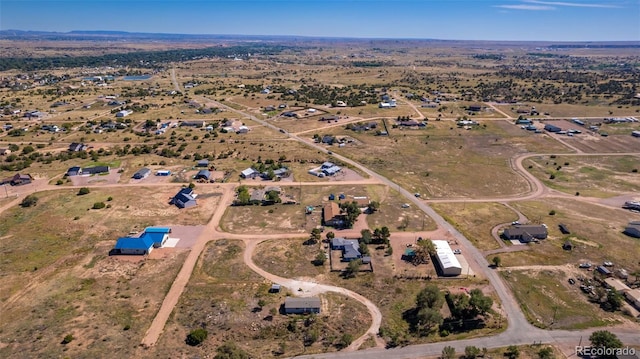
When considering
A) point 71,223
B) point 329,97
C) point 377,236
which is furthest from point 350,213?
point 329,97

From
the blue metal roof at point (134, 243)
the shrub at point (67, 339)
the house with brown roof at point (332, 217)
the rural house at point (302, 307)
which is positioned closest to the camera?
the shrub at point (67, 339)

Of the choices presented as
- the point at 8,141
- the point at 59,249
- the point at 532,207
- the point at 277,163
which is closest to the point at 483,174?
the point at 532,207

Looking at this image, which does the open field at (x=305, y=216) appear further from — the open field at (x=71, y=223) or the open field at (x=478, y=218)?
the open field at (x=71, y=223)

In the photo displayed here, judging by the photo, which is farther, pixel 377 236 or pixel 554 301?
pixel 377 236

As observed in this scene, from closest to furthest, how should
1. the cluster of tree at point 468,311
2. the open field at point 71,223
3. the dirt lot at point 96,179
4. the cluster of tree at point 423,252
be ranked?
the cluster of tree at point 468,311 → the open field at point 71,223 → the cluster of tree at point 423,252 → the dirt lot at point 96,179

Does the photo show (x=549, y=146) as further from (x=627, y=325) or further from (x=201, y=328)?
→ (x=201, y=328)

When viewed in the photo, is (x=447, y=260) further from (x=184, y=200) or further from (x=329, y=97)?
(x=329, y=97)

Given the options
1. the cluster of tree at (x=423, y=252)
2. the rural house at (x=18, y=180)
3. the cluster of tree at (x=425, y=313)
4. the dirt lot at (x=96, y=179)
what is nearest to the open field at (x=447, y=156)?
the cluster of tree at (x=423, y=252)
